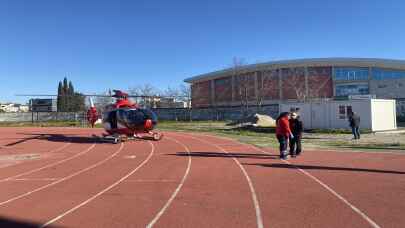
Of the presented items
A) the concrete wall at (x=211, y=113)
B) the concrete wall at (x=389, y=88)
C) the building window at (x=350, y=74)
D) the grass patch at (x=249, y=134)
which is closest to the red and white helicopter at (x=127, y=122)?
the grass patch at (x=249, y=134)

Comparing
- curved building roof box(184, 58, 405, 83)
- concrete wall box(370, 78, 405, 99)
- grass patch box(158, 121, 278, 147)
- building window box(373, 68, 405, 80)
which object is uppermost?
curved building roof box(184, 58, 405, 83)

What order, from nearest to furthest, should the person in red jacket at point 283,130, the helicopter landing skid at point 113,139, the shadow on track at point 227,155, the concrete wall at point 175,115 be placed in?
the person in red jacket at point 283,130
the shadow on track at point 227,155
the helicopter landing skid at point 113,139
the concrete wall at point 175,115

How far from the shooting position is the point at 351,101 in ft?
108

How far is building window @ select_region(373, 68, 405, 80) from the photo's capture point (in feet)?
250

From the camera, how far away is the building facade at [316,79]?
2928 inches

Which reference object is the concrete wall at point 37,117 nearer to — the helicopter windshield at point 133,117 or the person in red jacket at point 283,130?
the helicopter windshield at point 133,117

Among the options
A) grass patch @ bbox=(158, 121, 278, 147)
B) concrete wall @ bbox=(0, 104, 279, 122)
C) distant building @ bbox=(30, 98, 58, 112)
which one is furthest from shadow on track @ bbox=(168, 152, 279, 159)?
distant building @ bbox=(30, 98, 58, 112)

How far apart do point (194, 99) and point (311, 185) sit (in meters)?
84.2

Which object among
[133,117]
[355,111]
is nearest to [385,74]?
[355,111]

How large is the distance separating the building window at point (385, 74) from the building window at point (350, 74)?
162 cm

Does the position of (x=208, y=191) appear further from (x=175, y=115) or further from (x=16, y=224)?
(x=175, y=115)

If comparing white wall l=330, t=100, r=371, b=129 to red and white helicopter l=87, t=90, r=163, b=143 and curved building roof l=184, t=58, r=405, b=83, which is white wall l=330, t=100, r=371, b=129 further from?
curved building roof l=184, t=58, r=405, b=83

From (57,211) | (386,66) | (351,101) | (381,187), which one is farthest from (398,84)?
(57,211)

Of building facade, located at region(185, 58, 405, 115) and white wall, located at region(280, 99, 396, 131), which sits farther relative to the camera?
building facade, located at region(185, 58, 405, 115)
